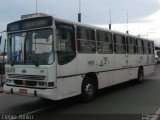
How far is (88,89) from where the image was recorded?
11500 millimetres

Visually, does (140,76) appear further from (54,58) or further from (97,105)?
(54,58)

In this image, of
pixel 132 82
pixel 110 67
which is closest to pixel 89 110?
pixel 110 67

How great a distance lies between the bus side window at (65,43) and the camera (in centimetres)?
985

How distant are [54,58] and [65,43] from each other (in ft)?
2.90

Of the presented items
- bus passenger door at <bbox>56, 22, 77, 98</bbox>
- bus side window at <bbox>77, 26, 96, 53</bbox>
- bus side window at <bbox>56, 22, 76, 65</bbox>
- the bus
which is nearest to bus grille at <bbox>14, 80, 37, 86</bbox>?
the bus

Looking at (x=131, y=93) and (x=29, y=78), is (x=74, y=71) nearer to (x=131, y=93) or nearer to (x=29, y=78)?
(x=29, y=78)

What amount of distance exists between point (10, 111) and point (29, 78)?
116 cm

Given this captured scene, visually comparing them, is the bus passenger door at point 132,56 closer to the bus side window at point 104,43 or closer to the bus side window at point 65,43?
the bus side window at point 104,43

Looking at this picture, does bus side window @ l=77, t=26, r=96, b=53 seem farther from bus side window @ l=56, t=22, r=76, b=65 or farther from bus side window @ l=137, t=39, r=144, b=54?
bus side window @ l=137, t=39, r=144, b=54

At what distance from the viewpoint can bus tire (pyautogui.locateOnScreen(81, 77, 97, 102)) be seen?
11.2m

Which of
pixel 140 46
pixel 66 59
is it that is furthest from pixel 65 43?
pixel 140 46

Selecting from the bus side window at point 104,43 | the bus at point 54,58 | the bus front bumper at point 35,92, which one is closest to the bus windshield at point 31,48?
the bus at point 54,58

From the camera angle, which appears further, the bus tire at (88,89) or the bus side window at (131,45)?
the bus side window at (131,45)

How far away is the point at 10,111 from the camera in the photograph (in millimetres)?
9750
